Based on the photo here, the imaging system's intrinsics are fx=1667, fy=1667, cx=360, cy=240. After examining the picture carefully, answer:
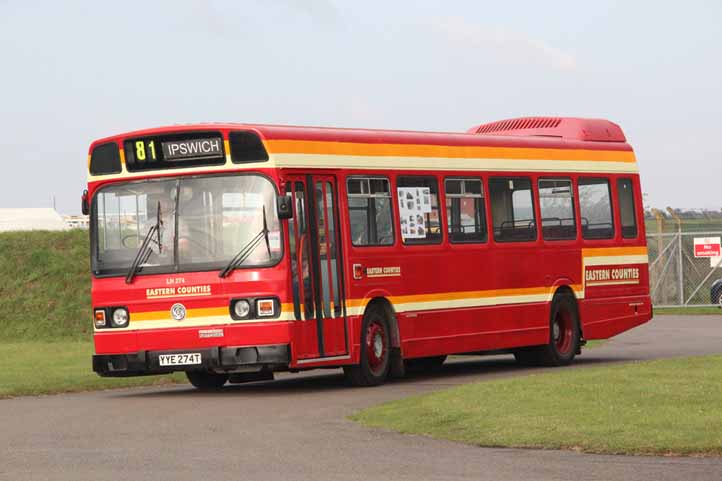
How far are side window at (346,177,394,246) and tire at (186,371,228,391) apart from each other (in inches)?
107

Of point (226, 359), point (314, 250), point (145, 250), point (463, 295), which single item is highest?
point (145, 250)

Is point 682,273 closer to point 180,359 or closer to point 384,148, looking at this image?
point 384,148

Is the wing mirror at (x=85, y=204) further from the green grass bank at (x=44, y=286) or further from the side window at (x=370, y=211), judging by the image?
the green grass bank at (x=44, y=286)

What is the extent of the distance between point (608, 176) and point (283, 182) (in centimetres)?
817

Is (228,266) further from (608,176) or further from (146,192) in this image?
(608,176)

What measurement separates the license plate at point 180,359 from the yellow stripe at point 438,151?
2.52m

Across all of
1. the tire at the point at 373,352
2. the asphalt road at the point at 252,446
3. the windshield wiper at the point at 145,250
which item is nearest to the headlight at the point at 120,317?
the windshield wiper at the point at 145,250

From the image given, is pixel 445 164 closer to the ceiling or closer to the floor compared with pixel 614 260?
closer to the ceiling

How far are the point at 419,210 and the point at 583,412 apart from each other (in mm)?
7279

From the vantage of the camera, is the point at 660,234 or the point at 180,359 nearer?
the point at 180,359

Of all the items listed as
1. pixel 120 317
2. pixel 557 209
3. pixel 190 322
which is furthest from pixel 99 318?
pixel 557 209

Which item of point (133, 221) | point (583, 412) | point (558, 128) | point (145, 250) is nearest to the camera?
point (583, 412)

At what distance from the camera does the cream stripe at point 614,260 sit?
25.1 meters

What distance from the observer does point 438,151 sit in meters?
22.3
